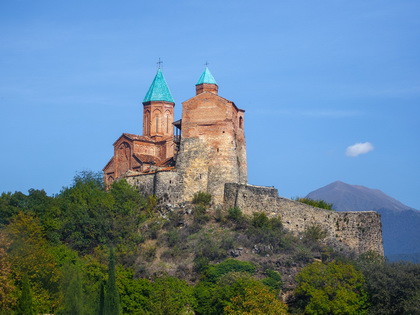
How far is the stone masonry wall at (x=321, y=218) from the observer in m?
54.8

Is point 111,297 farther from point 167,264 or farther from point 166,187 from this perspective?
point 166,187

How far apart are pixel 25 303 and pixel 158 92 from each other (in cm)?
2775

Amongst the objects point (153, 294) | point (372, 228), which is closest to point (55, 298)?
point (153, 294)

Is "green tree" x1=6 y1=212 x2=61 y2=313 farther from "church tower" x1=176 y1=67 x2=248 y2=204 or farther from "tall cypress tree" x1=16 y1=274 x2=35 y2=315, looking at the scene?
"church tower" x1=176 y1=67 x2=248 y2=204

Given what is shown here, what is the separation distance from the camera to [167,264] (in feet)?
172

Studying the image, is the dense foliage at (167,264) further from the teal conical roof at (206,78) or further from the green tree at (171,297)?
the teal conical roof at (206,78)

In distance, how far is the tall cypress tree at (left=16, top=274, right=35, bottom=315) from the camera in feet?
144

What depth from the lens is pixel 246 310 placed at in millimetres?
45344

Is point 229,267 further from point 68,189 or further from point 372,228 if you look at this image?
point 68,189

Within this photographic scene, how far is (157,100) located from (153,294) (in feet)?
75.2

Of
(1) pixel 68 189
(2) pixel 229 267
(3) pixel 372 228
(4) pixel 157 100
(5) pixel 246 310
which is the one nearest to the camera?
(5) pixel 246 310

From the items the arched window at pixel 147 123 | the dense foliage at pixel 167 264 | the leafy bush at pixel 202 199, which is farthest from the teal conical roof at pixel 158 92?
the leafy bush at pixel 202 199

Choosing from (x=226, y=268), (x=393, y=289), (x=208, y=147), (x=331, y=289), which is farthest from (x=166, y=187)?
(x=393, y=289)

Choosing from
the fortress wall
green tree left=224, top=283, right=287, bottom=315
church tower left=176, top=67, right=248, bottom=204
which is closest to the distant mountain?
the fortress wall
